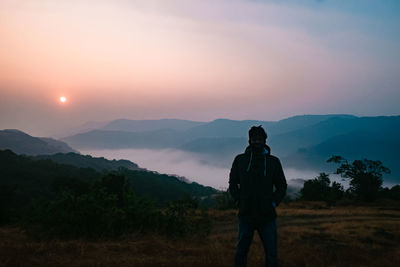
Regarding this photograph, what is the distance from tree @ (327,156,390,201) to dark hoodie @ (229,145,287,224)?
115 feet

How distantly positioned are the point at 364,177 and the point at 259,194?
36.0m

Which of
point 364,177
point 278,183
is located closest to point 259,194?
point 278,183

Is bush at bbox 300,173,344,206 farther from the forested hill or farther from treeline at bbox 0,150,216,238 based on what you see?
the forested hill

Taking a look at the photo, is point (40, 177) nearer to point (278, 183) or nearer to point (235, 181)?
point (235, 181)

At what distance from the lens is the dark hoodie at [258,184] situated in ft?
12.7

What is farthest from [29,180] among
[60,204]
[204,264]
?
[204,264]

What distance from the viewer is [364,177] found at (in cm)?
3425

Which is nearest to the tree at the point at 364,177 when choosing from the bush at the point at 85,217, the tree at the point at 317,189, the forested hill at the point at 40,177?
the tree at the point at 317,189

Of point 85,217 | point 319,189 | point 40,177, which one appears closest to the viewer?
point 85,217

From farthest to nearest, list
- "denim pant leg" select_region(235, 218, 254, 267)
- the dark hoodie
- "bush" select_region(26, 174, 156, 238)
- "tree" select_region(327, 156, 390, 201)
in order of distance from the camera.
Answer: "tree" select_region(327, 156, 390, 201)
"bush" select_region(26, 174, 156, 238)
"denim pant leg" select_region(235, 218, 254, 267)
the dark hoodie

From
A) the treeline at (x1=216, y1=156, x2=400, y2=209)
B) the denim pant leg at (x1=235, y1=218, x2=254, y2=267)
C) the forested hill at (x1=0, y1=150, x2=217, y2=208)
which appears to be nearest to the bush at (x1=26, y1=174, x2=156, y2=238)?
the denim pant leg at (x1=235, y1=218, x2=254, y2=267)

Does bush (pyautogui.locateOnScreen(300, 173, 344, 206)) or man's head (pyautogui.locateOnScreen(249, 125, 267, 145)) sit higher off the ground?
man's head (pyautogui.locateOnScreen(249, 125, 267, 145))

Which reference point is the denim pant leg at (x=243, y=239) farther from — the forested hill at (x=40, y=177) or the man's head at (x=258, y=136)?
the forested hill at (x=40, y=177)

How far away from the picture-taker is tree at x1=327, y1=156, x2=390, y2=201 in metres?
33.5
